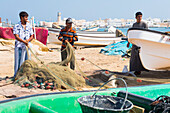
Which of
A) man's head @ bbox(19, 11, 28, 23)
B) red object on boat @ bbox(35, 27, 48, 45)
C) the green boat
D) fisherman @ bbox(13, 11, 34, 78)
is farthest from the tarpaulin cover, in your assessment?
the green boat

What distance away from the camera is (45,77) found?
18.4 feet

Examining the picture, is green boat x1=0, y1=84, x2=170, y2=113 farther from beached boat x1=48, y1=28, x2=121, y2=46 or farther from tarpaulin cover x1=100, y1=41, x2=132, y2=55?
beached boat x1=48, y1=28, x2=121, y2=46

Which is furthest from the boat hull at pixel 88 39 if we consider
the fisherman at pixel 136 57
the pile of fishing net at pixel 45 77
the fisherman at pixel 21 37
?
the pile of fishing net at pixel 45 77

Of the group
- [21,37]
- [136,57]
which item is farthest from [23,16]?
[136,57]

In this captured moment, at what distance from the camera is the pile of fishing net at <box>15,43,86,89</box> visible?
18.0 ft

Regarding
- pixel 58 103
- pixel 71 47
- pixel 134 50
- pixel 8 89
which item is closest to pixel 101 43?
pixel 134 50

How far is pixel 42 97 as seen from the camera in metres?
3.18

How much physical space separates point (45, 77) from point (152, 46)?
3541mm

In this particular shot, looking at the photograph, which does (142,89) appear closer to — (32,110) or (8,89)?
(32,110)

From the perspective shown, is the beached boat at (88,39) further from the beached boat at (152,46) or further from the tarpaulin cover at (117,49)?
the beached boat at (152,46)

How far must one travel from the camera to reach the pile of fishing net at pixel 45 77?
18.0 feet

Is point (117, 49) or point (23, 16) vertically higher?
point (23, 16)

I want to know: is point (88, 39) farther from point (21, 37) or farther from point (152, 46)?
point (21, 37)

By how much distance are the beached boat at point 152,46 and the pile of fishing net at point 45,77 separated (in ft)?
7.53
